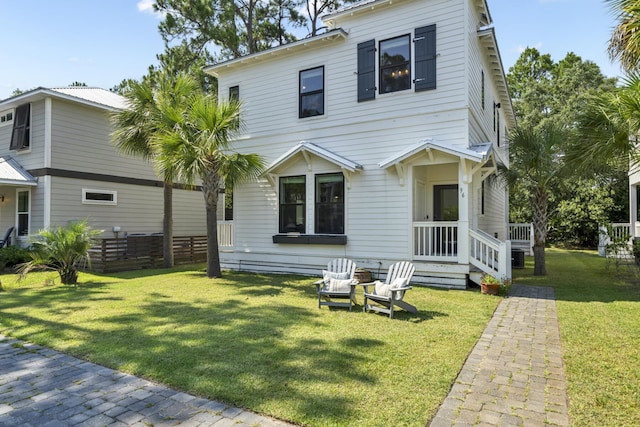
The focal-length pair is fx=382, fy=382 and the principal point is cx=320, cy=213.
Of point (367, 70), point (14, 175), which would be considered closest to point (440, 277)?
point (367, 70)

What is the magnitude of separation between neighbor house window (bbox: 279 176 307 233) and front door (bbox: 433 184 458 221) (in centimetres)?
386

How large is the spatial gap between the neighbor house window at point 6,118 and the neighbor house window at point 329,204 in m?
12.7

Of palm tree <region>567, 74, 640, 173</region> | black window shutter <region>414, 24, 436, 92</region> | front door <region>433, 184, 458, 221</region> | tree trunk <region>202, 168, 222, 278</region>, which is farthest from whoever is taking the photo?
front door <region>433, 184, 458, 221</region>

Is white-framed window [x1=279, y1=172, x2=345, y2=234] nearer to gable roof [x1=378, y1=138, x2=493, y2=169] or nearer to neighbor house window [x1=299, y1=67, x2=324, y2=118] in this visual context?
gable roof [x1=378, y1=138, x2=493, y2=169]

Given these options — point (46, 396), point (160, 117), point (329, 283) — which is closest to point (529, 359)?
point (329, 283)

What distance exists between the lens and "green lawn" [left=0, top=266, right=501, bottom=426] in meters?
3.42

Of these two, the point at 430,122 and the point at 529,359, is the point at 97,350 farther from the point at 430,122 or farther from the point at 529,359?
the point at 430,122

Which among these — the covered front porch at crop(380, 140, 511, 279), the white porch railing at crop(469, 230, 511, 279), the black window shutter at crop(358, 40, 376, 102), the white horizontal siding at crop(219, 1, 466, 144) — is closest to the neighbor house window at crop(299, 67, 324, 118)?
the white horizontal siding at crop(219, 1, 466, 144)

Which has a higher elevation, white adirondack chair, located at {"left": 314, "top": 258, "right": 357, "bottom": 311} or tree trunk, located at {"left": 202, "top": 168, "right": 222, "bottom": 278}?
tree trunk, located at {"left": 202, "top": 168, "right": 222, "bottom": 278}

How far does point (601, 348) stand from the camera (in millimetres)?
4727

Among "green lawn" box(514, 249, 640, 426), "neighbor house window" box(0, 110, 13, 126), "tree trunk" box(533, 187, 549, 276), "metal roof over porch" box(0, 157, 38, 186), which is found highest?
"neighbor house window" box(0, 110, 13, 126)

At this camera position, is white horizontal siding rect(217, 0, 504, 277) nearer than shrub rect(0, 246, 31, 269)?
Yes

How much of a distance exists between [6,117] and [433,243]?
16.7 m

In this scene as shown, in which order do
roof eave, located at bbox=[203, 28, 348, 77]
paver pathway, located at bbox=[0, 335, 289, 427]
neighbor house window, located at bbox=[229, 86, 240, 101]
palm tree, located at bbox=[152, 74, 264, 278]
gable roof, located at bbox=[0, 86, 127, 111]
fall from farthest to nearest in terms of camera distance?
gable roof, located at bbox=[0, 86, 127, 111] < neighbor house window, located at bbox=[229, 86, 240, 101] < roof eave, located at bbox=[203, 28, 348, 77] < palm tree, located at bbox=[152, 74, 264, 278] < paver pathway, located at bbox=[0, 335, 289, 427]
